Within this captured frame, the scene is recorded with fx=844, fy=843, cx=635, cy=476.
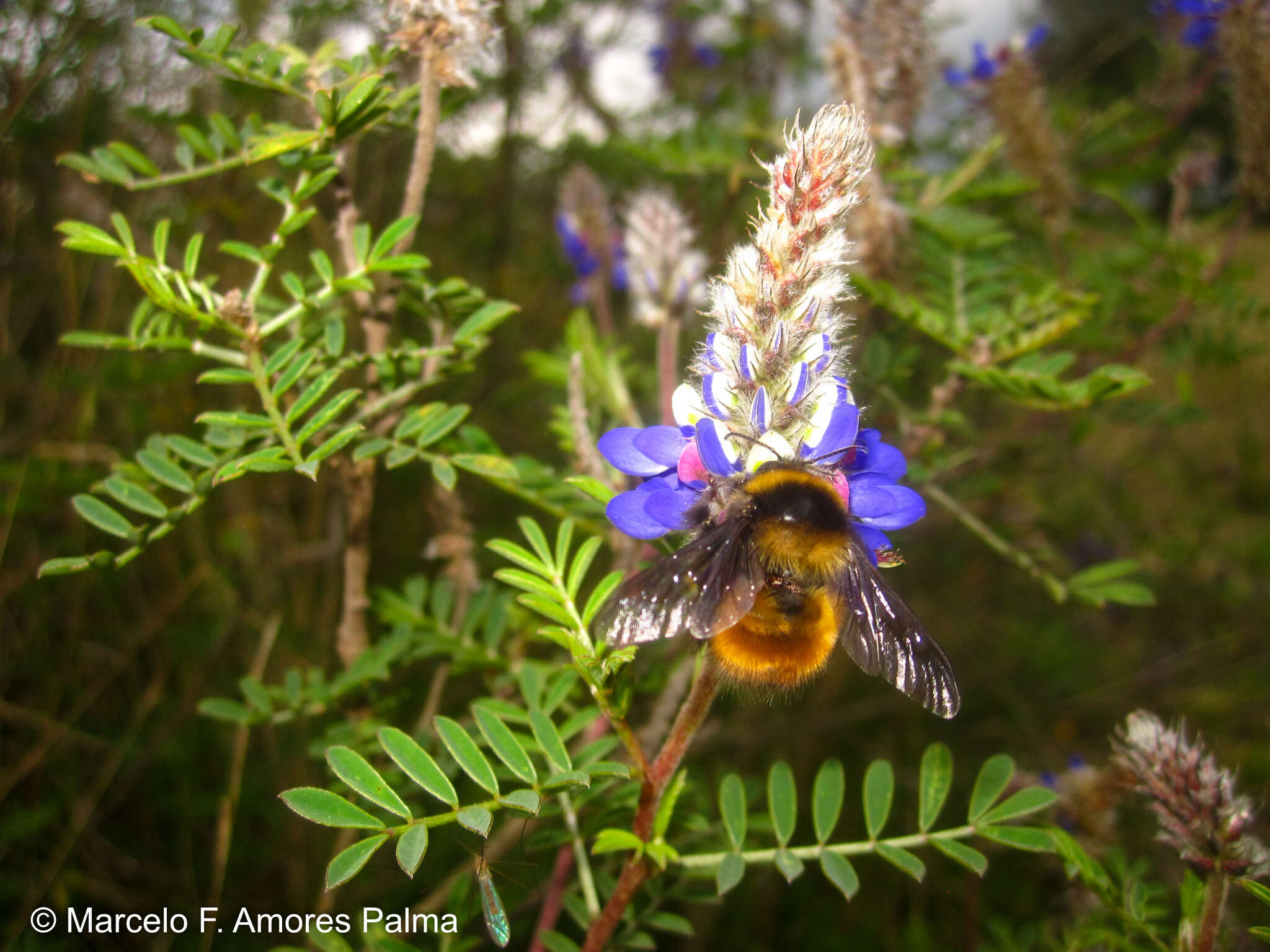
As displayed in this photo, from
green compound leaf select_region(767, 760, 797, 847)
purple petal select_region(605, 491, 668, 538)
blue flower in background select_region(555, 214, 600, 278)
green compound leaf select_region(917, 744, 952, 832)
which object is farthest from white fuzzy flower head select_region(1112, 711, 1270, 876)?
blue flower in background select_region(555, 214, 600, 278)

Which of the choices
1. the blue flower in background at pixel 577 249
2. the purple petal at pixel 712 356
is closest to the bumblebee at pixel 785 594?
the purple petal at pixel 712 356

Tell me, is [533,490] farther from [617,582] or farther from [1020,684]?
[1020,684]

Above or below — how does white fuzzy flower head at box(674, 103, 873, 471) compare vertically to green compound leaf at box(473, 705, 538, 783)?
above

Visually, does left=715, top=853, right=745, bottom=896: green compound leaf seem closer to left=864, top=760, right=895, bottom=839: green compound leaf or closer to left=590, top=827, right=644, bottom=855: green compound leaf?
left=590, top=827, right=644, bottom=855: green compound leaf

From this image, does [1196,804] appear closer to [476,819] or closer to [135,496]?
[476,819]

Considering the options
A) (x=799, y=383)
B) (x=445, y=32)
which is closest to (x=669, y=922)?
(x=799, y=383)

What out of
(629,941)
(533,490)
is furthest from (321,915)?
(533,490)
